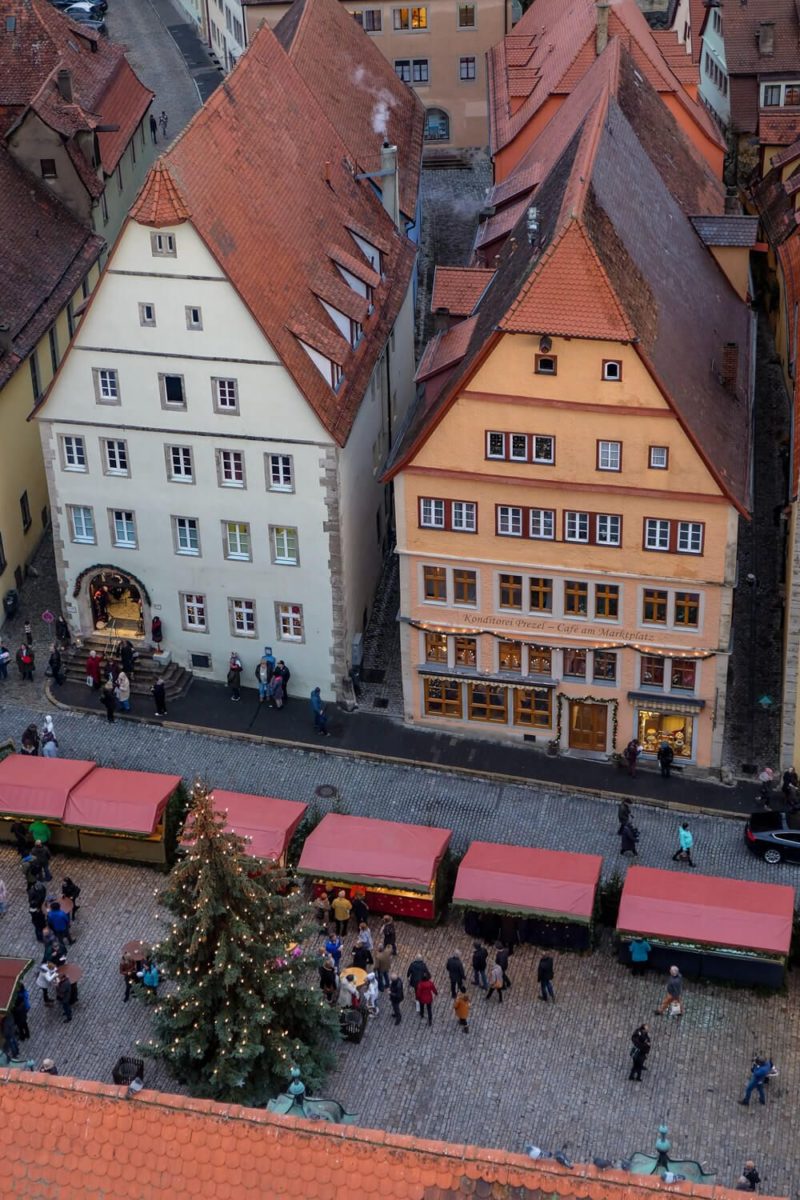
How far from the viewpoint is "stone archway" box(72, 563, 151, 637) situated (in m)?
68.4

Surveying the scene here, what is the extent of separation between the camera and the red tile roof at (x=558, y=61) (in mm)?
82750

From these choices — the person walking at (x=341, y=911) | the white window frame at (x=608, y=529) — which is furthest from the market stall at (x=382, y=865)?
the white window frame at (x=608, y=529)

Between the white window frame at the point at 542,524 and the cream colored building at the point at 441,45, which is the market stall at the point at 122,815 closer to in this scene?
the white window frame at the point at 542,524

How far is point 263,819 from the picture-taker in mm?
57250

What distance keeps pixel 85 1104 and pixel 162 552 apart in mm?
35202

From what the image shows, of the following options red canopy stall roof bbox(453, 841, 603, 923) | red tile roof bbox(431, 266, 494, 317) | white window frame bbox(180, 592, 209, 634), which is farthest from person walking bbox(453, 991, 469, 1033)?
red tile roof bbox(431, 266, 494, 317)

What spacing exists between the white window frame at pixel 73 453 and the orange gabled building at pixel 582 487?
11287 mm

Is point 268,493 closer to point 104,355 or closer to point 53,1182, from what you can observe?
point 104,355

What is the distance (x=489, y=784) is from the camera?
63.2 metres

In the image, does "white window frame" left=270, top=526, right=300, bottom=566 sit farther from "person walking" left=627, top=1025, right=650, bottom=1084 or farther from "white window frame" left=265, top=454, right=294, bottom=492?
"person walking" left=627, top=1025, right=650, bottom=1084

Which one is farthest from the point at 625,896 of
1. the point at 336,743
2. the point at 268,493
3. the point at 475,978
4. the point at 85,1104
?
the point at 85,1104

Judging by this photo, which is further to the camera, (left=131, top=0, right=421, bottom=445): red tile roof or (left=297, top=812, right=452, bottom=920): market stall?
(left=131, top=0, right=421, bottom=445): red tile roof

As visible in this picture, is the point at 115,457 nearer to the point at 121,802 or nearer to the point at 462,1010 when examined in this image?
the point at 121,802

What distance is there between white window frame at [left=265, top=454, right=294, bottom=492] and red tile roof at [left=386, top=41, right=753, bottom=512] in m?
3.73
